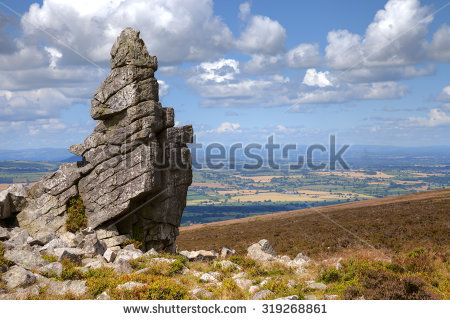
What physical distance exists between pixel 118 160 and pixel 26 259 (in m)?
9.89

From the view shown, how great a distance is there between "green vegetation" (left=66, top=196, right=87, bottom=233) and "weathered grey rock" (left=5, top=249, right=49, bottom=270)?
25.4 ft

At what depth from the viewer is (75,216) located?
1043 inches

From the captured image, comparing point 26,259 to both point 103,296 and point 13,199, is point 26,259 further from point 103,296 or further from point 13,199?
point 13,199

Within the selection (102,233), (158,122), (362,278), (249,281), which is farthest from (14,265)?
(362,278)

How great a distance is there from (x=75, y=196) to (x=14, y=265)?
1017cm

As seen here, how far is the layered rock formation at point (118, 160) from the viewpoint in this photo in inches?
1030

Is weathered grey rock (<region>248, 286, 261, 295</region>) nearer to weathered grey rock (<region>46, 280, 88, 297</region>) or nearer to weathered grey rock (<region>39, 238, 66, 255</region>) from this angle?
weathered grey rock (<region>46, 280, 88, 297</region>)

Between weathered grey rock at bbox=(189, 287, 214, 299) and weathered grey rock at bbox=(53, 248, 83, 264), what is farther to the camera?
weathered grey rock at bbox=(53, 248, 83, 264)

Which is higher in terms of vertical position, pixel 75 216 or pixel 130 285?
pixel 75 216

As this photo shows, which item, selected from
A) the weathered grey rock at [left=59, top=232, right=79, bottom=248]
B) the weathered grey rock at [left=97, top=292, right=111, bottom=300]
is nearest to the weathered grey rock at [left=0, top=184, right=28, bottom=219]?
the weathered grey rock at [left=59, top=232, right=79, bottom=248]

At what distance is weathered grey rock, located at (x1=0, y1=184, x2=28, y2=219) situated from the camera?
26.5 meters

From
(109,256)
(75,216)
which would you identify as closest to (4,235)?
(75,216)

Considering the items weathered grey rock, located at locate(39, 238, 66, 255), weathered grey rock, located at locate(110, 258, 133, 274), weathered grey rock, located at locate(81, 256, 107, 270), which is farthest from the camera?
weathered grey rock, located at locate(39, 238, 66, 255)
